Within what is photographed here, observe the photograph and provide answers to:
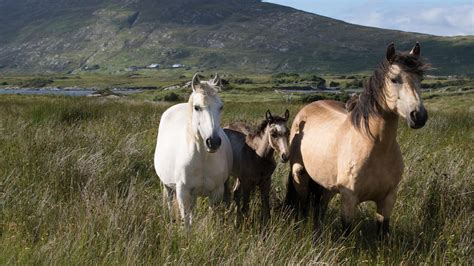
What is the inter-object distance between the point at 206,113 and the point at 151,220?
3.76ft

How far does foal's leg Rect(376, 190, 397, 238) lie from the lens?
4932 millimetres

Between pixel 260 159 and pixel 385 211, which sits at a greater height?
pixel 260 159

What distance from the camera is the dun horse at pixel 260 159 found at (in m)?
5.96

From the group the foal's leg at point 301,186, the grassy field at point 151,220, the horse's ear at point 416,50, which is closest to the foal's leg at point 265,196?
the grassy field at point 151,220

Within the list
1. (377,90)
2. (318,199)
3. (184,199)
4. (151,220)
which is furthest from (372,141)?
(151,220)

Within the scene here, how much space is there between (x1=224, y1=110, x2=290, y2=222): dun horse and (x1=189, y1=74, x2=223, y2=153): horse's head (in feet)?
3.07

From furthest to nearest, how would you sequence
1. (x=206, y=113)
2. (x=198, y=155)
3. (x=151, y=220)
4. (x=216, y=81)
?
(x=216, y=81)
(x=198, y=155)
(x=206, y=113)
(x=151, y=220)

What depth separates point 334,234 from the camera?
18.4ft

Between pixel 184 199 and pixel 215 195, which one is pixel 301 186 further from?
pixel 184 199

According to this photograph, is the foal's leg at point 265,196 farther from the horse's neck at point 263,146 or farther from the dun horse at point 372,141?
the dun horse at point 372,141

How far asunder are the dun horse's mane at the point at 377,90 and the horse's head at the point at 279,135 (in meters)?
0.92

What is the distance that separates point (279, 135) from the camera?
19.4ft

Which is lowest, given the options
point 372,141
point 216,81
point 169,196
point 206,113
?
point 169,196

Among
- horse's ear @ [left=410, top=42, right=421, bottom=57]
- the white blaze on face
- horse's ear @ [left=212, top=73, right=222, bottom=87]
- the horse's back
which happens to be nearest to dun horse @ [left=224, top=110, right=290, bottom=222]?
horse's ear @ [left=212, top=73, right=222, bottom=87]
